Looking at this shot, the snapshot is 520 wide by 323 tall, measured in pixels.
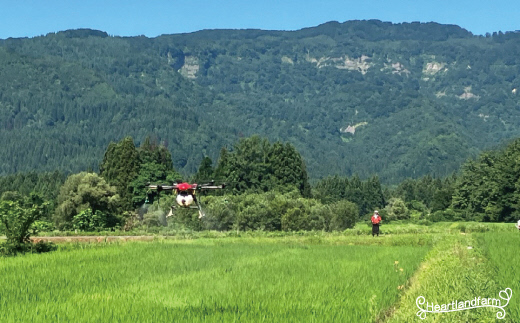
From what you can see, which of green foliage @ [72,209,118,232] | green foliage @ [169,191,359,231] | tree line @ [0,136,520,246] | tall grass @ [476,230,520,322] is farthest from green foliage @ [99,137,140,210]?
tall grass @ [476,230,520,322]

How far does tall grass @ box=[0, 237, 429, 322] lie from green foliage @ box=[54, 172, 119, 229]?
46.4 meters

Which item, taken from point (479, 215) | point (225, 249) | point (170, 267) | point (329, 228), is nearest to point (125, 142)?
point (329, 228)

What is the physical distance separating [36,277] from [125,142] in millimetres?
88854

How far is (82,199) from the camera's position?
84312 millimetres

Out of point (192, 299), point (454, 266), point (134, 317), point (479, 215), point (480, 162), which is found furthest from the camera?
point (480, 162)

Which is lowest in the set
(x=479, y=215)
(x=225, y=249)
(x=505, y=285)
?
(x=479, y=215)

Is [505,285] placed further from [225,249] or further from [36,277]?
[225,249]

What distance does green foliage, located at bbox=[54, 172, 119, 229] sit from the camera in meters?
83.6

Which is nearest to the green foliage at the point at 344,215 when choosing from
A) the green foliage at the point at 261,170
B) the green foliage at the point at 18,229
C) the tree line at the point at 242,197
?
the tree line at the point at 242,197

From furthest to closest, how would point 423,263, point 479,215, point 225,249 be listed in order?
point 479,215 < point 225,249 < point 423,263

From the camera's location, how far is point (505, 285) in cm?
2241

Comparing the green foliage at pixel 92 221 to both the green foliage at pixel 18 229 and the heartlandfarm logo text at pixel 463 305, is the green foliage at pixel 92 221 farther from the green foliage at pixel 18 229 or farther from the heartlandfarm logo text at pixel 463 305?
the heartlandfarm logo text at pixel 463 305

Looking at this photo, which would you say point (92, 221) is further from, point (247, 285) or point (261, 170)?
point (247, 285)

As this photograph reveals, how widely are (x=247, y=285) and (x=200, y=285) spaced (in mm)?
1416
